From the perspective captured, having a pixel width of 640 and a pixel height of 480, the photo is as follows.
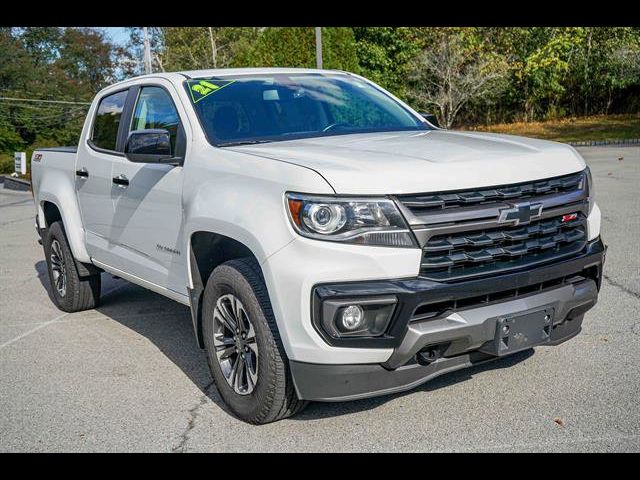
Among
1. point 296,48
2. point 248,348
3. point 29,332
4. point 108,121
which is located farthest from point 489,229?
point 296,48

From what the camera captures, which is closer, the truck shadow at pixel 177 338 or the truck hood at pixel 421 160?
the truck hood at pixel 421 160

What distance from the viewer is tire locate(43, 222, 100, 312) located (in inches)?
256

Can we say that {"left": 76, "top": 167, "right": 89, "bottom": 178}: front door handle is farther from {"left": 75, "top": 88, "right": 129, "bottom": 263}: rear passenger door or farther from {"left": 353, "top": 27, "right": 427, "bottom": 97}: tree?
{"left": 353, "top": 27, "right": 427, "bottom": 97}: tree

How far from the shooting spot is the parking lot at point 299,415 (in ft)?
12.5

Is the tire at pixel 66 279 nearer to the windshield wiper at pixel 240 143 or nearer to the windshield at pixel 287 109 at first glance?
the windshield at pixel 287 109

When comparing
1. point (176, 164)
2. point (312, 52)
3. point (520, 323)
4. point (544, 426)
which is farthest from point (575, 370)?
point (312, 52)

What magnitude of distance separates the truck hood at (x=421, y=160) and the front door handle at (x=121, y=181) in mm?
1171

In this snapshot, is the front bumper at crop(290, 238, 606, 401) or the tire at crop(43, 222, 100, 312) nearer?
the front bumper at crop(290, 238, 606, 401)

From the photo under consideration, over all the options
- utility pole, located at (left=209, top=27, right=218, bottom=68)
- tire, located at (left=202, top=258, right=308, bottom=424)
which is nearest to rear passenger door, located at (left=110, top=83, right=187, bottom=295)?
tire, located at (left=202, top=258, right=308, bottom=424)

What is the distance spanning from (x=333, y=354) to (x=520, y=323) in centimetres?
94

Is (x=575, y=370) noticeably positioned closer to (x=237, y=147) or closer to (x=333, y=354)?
(x=333, y=354)

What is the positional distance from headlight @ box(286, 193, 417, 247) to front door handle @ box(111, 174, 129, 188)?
2113 mm

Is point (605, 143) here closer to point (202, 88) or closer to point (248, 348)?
point (202, 88)

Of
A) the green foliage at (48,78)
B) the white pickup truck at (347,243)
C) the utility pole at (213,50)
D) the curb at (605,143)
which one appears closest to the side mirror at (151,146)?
the white pickup truck at (347,243)
